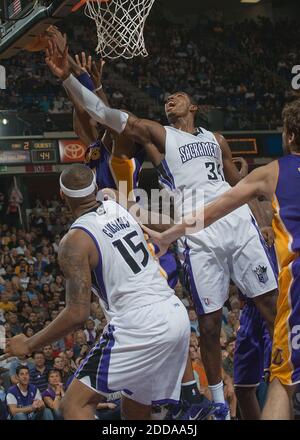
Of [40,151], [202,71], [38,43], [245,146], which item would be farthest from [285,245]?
[202,71]

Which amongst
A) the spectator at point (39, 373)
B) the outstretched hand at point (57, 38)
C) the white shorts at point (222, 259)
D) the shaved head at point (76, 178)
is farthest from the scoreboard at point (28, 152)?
the shaved head at point (76, 178)

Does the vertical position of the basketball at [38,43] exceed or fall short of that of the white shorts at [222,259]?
it exceeds it

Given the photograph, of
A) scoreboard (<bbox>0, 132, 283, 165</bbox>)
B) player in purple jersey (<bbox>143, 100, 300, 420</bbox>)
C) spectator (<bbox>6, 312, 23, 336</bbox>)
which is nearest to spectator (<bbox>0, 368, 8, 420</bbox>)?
spectator (<bbox>6, 312, 23, 336</bbox>)

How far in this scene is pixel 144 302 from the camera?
4602mm

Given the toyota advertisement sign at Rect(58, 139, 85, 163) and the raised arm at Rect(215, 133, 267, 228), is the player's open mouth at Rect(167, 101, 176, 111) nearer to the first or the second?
the raised arm at Rect(215, 133, 267, 228)

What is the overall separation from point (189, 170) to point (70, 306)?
6.30ft

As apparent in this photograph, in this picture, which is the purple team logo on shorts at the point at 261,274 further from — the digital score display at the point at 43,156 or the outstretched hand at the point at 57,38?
the digital score display at the point at 43,156

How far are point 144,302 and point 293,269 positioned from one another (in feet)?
3.07

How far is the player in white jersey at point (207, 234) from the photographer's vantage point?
5.67 m

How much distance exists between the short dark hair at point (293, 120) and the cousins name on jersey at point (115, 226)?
113cm

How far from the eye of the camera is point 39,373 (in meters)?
9.62

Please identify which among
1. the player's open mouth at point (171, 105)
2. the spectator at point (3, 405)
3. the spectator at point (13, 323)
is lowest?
the spectator at point (3, 405)

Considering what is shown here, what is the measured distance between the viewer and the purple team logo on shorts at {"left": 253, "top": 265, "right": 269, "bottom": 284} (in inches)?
222
